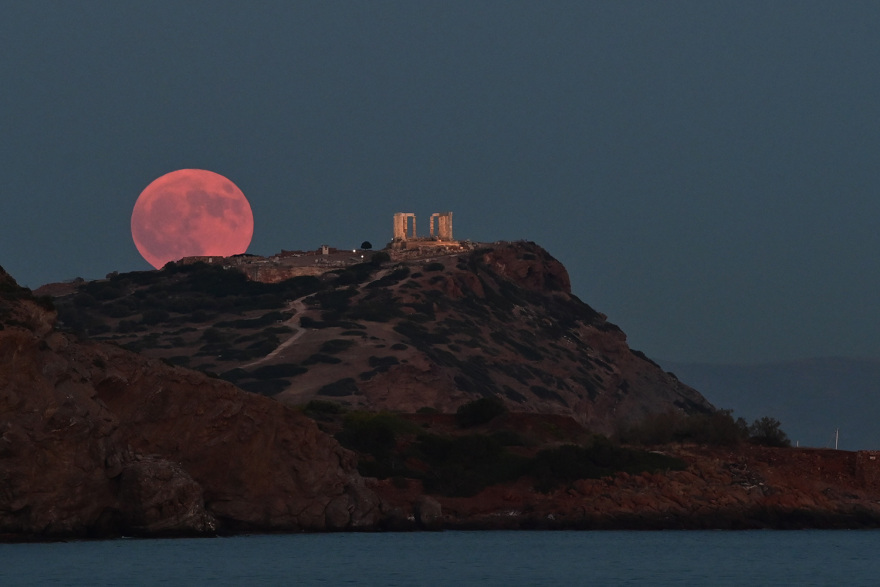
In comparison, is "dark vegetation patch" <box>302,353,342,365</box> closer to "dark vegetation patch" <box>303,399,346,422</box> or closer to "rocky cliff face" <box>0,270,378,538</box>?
"dark vegetation patch" <box>303,399,346,422</box>

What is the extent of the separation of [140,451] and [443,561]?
41.9ft

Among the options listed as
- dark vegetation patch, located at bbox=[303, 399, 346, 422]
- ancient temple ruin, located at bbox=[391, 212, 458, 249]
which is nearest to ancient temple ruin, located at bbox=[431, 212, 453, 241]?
ancient temple ruin, located at bbox=[391, 212, 458, 249]

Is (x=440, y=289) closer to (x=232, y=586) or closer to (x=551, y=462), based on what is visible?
(x=551, y=462)

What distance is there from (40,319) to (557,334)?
343ft

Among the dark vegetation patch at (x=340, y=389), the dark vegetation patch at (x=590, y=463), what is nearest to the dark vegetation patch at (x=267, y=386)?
the dark vegetation patch at (x=340, y=389)

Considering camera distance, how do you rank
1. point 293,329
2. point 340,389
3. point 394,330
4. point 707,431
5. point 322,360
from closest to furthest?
point 707,431 → point 340,389 → point 322,360 → point 394,330 → point 293,329

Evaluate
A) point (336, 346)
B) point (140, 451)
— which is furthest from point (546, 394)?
point (140, 451)

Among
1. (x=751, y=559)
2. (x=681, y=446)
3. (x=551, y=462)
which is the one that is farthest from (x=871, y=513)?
(x=751, y=559)

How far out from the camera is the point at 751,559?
57438mm

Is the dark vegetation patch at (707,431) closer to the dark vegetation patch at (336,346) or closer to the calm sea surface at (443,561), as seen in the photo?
the calm sea surface at (443,561)

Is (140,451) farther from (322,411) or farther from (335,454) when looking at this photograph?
(322,411)

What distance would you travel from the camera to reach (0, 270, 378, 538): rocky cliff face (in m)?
53.1

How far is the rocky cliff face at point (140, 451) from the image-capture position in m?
53.1

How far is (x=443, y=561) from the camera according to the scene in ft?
179
